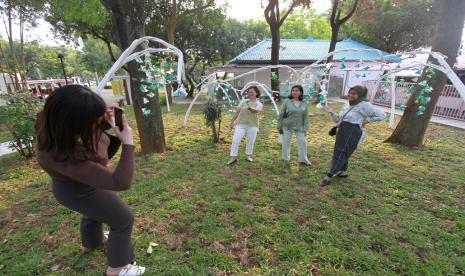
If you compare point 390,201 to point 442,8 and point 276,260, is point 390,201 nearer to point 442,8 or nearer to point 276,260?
point 276,260

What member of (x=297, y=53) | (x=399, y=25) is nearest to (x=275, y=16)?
(x=297, y=53)

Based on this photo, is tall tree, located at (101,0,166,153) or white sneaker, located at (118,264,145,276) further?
tall tree, located at (101,0,166,153)

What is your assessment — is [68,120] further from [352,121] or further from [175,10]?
[175,10]

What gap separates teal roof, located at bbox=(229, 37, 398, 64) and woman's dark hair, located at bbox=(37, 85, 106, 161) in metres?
18.4

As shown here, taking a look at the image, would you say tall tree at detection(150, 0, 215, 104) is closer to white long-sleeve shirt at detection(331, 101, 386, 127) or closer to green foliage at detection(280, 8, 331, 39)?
white long-sleeve shirt at detection(331, 101, 386, 127)

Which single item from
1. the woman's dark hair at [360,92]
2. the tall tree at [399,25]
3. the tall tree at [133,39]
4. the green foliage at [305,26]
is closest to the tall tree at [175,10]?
the tall tree at [133,39]

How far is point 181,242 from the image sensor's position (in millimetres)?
2959

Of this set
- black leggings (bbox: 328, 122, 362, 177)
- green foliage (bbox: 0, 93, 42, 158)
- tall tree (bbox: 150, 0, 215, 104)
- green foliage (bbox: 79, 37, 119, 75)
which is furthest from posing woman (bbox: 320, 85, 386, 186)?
green foliage (bbox: 79, 37, 119, 75)

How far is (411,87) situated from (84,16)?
747 cm

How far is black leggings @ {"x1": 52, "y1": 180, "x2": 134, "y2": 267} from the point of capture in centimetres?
196

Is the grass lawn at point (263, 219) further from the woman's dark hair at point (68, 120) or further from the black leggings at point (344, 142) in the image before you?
the woman's dark hair at point (68, 120)

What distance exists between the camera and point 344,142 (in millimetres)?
4172

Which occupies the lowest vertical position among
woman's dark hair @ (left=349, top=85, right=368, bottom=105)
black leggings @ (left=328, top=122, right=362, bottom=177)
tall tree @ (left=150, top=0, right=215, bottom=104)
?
black leggings @ (left=328, top=122, right=362, bottom=177)

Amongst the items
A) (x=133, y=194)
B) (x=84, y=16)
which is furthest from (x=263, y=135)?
(x=84, y=16)
